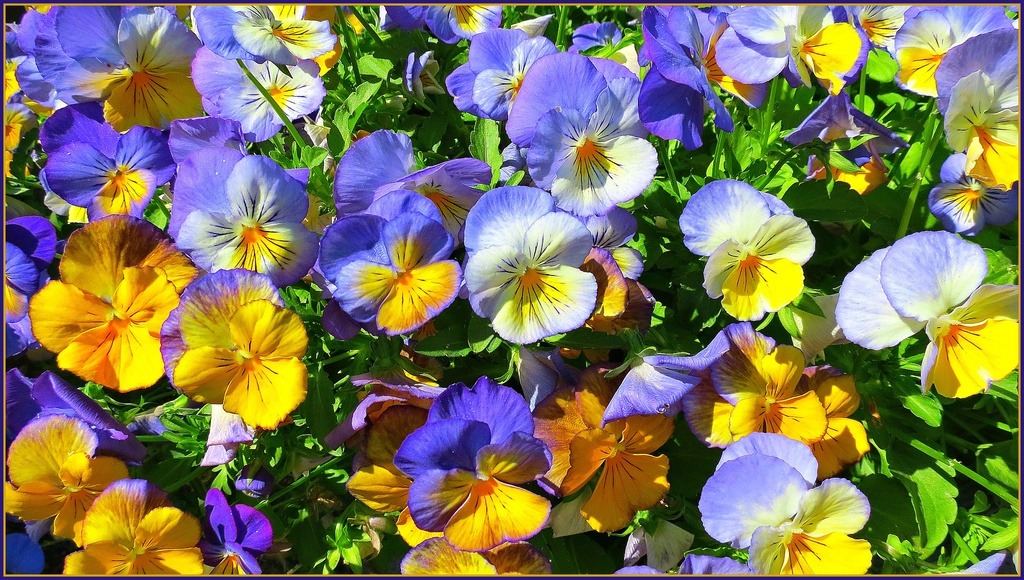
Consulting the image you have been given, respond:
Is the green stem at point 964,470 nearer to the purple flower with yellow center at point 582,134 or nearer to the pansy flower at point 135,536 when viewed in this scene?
the purple flower with yellow center at point 582,134

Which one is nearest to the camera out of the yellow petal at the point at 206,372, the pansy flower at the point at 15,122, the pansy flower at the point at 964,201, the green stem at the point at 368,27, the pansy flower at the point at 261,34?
the yellow petal at the point at 206,372

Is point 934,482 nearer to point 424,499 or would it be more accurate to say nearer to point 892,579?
point 892,579

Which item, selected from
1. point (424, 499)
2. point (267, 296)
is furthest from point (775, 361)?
point (267, 296)

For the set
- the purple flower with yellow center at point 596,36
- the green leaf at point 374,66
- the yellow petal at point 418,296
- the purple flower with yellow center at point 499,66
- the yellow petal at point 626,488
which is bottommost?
the yellow petal at point 626,488

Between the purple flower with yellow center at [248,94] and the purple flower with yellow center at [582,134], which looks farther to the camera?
the purple flower with yellow center at [248,94]

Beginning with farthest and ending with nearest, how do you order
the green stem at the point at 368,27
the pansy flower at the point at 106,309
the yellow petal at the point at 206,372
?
the green stem at the point at 368,27 < the pansy flower at the point at 106,309 < the yellow petal at the point at 206,372

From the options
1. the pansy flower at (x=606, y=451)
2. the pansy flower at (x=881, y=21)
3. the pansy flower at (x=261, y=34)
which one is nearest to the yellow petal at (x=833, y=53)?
the pansy flower at (x=881, y=21)

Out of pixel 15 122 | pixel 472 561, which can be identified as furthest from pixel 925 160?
pixel 15 122
